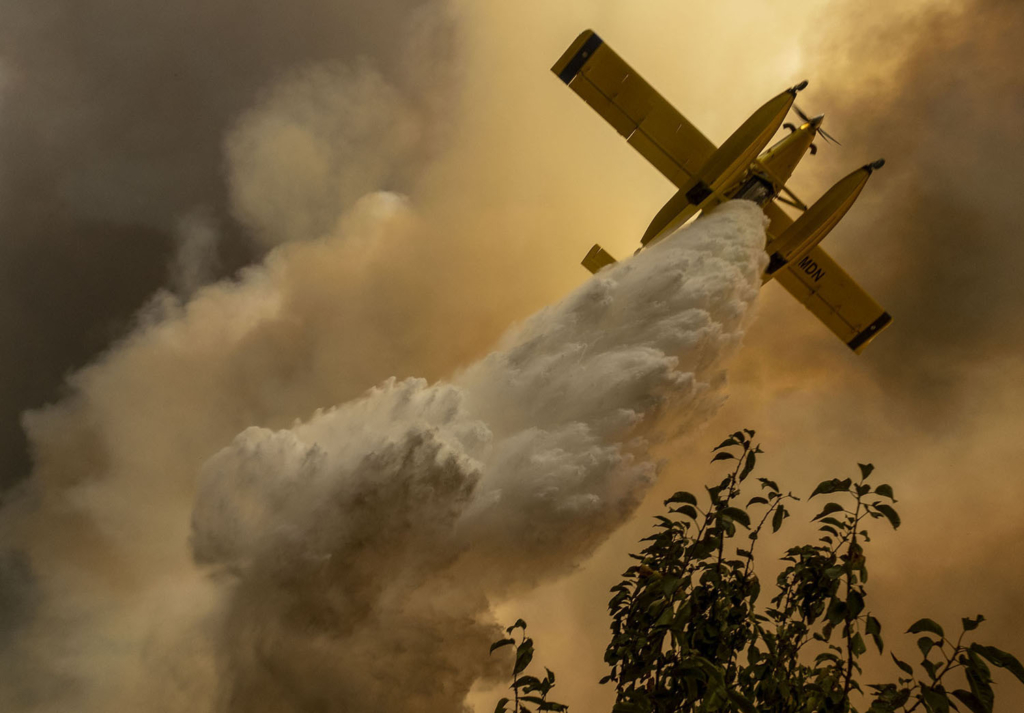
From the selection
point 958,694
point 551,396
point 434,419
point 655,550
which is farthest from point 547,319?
point 958,694

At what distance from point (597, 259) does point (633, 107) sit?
117 inches

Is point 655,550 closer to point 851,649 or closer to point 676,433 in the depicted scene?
point 851,649

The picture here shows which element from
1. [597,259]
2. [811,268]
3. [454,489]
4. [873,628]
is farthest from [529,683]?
[811,268]

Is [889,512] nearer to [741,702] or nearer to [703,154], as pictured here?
[741,702]

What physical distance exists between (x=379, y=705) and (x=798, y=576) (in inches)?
425

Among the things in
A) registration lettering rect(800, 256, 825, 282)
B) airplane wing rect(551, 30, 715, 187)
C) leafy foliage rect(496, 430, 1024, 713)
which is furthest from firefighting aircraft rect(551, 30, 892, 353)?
leafy foliage rect(496, 430, 1024, 713)

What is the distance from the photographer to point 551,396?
1234cm

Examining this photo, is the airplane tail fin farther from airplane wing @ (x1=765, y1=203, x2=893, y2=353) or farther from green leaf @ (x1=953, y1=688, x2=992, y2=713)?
green leaf @ (x1=953, y1=688, x2=992, y2=713)

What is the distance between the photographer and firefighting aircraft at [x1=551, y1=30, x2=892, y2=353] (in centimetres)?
1266

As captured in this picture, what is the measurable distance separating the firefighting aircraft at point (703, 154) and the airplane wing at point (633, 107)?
0.02 metres

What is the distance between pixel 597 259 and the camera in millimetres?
15133

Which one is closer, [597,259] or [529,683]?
[529,683]

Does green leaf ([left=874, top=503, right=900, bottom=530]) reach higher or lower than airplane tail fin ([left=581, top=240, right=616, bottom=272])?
lower

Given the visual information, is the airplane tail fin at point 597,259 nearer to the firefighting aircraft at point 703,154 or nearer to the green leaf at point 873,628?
the firefighting aircraft at point 703,154
